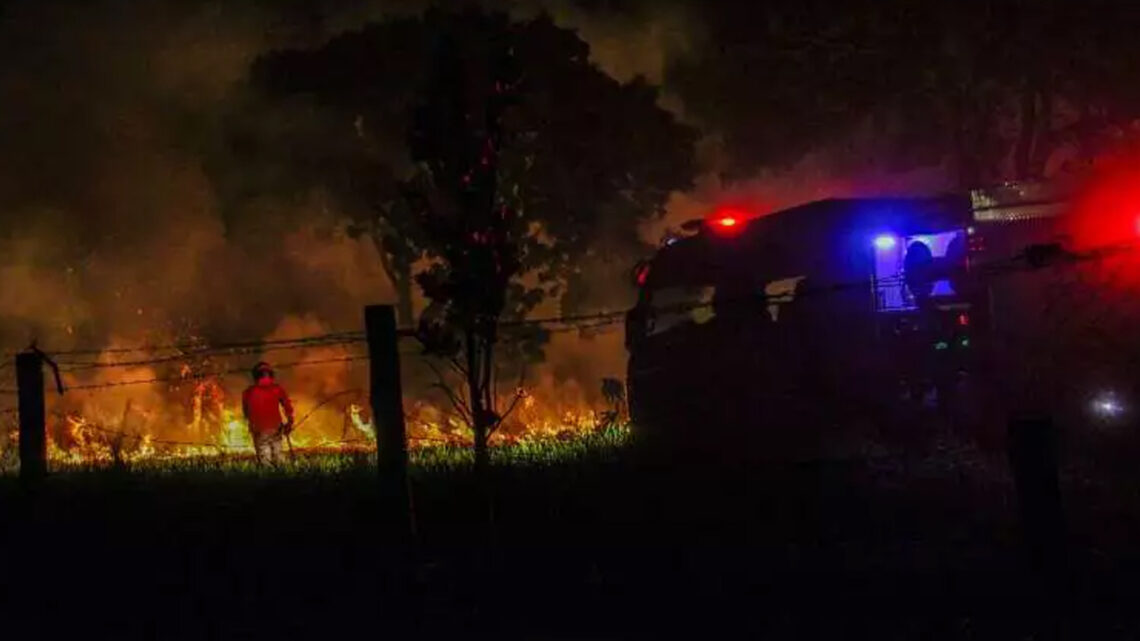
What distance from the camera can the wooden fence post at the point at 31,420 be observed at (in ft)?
31.9

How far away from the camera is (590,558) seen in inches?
291

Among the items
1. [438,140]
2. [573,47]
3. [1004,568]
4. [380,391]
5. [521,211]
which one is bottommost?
[1004,568]

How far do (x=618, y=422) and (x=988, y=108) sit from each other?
8270mm

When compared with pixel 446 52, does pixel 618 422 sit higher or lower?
lower

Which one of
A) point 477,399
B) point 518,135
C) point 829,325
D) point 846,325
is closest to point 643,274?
point 829,325

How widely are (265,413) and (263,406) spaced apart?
82 mm

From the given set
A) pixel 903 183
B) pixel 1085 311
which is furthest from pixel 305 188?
pixel 1085 311

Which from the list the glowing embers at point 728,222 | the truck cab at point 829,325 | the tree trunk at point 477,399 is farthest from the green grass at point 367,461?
the glowing embers at point 728,222

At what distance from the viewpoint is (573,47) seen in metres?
20.8

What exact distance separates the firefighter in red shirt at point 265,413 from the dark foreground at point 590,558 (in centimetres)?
361

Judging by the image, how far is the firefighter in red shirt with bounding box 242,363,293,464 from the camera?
14.0 meters

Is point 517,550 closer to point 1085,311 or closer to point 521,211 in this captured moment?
point 1085,311

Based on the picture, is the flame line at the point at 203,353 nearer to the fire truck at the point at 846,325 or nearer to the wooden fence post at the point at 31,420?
the wooden fence post at the point at 31,420

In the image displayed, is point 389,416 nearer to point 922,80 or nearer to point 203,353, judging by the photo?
point 203,353
